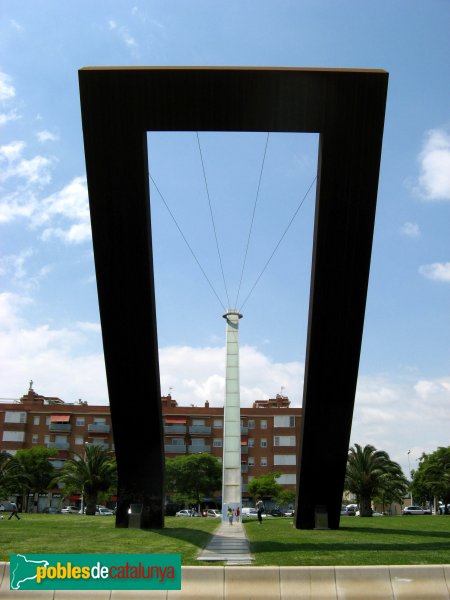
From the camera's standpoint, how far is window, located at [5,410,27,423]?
83.8 m

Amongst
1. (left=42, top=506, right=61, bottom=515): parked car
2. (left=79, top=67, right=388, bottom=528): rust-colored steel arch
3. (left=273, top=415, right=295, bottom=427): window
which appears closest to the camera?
(left=79, top=67, right=388, bottom=528): rust-colored steel arch

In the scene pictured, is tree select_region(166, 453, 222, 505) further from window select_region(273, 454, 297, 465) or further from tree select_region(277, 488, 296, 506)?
window select_region(273, 454, 297, 465)

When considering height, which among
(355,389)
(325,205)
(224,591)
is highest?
(325,205)

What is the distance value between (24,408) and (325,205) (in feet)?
251

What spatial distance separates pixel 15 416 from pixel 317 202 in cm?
7599

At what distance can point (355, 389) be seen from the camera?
63.7 ft

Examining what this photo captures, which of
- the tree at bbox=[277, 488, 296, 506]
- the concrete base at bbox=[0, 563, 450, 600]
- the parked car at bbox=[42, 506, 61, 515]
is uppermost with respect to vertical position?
the tree at bbox=[277, 488, 296, 506]

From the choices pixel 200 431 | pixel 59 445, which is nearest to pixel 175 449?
pixel 200 431

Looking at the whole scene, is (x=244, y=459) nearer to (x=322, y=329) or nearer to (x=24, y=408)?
(x=24, y=408)

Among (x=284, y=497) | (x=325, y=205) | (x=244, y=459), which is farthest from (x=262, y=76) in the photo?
(x=244, y=459)

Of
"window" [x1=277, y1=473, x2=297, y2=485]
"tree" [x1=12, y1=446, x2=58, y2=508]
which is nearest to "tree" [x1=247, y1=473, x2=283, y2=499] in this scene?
"window" [x1=277, y1=473, x2=297, y2=485]

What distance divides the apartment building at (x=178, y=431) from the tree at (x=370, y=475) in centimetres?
3123

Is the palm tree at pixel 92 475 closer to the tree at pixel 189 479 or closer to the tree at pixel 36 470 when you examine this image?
the tree at pixel 36 470

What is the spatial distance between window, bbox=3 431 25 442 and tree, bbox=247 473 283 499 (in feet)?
105
